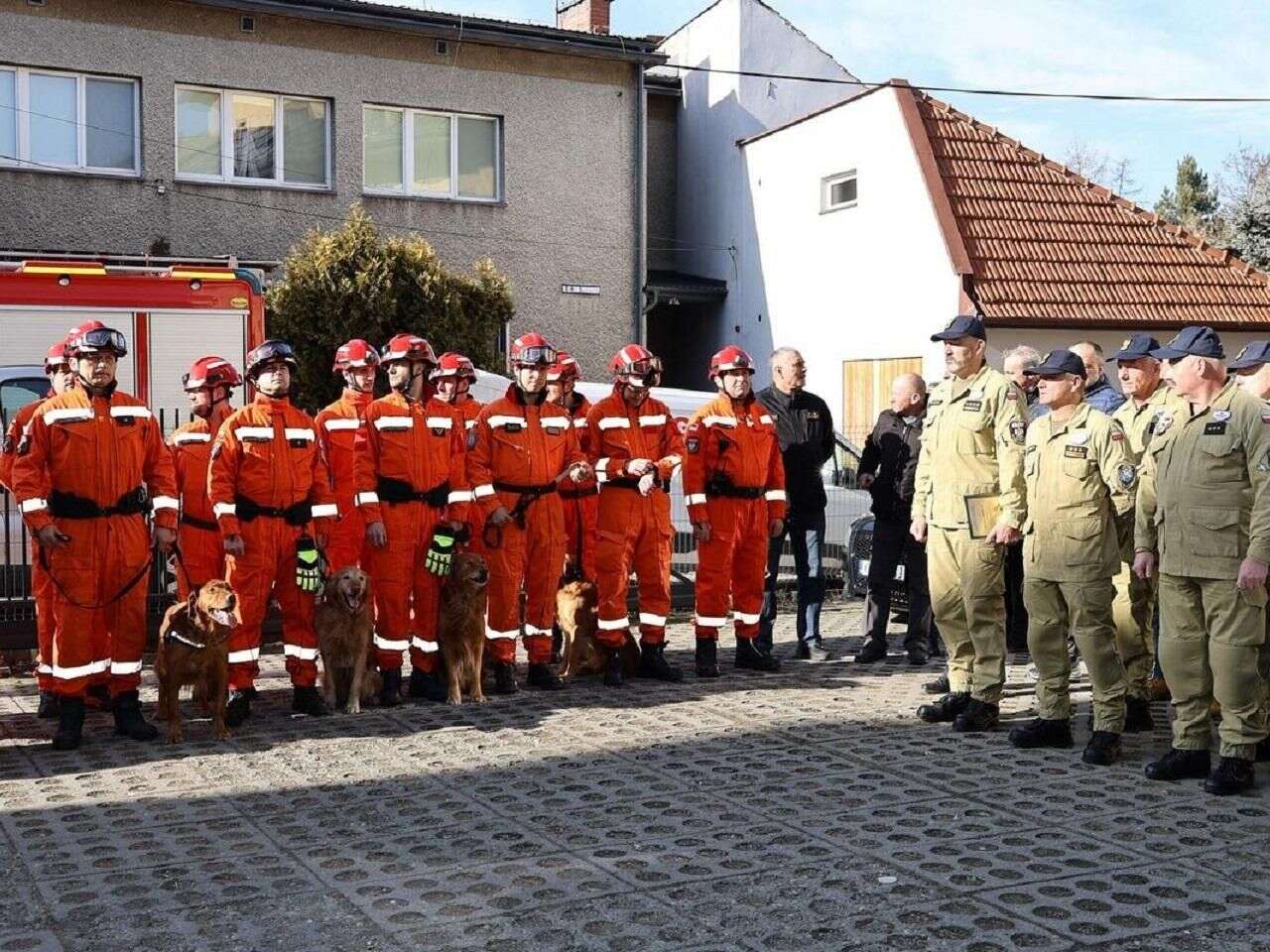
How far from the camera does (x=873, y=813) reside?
641 cm

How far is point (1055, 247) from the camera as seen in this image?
784 inches

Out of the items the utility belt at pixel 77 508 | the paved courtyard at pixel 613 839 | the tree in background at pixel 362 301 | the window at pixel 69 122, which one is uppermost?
the window at pixel 69 122

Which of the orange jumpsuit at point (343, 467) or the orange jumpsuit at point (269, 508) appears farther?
the orange jumpsuit at point (343, 467)

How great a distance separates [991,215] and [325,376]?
928cm

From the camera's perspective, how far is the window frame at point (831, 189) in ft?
70.7

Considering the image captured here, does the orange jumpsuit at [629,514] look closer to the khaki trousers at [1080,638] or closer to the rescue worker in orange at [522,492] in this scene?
the rescue worker in orange at [522,492]

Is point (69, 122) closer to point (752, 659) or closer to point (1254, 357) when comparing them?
point (752, 659)

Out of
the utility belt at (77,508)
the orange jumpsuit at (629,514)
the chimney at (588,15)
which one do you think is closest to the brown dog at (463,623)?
the orange jumpsuit at (629,514)

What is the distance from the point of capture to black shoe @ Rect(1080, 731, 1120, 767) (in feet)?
24.0

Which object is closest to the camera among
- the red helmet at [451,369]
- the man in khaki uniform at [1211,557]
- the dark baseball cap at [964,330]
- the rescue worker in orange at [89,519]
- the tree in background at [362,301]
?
the man in khaki uniform at [1211,557]

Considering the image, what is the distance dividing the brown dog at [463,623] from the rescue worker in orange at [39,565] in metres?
2.28

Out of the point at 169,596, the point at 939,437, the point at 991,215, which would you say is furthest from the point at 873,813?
the point at 991,215

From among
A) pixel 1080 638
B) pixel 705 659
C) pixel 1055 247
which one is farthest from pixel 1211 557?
pixel 1055 247

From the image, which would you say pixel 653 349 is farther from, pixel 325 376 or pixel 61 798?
pixel 61 798
